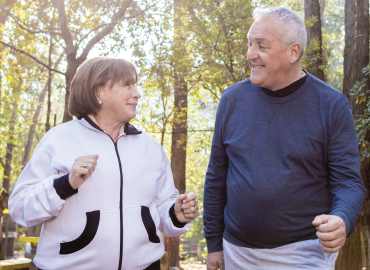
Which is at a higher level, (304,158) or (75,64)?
(75,64)

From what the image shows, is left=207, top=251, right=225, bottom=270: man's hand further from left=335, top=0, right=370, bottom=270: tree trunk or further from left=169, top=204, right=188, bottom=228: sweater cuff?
left=335, top=0, right=370, bottom=270: tree trunk

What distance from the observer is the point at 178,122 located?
40.4 feet

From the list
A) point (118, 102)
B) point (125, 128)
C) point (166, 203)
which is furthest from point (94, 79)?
point (166, 203)

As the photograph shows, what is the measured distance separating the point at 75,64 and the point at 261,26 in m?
6.61

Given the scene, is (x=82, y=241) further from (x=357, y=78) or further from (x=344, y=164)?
(x=357, y=78)

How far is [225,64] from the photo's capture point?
9695 millimetres

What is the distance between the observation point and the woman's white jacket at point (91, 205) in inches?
87.7

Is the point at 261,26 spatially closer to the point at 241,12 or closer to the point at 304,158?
the point at 304,158

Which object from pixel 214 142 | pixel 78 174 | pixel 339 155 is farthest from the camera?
pixel 214 142

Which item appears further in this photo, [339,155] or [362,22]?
[362,22]

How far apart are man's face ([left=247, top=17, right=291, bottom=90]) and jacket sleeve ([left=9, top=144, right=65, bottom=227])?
1.35 m

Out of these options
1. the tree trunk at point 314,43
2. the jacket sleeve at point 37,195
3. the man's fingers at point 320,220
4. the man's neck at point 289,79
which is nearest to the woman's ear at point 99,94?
the jacket sleeve at point 37,195

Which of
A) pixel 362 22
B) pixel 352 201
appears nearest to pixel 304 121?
pixel 352 201

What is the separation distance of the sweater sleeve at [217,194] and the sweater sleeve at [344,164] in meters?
0.72
